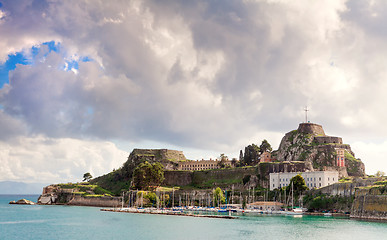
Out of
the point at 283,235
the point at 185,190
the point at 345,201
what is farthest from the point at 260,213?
the point at 283,235

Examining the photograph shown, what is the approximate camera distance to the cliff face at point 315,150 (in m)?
129

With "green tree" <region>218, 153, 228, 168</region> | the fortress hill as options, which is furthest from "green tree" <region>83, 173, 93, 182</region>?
"green tree" <region>218, 153, 228, 168</region>

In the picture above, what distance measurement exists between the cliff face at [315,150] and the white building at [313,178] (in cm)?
673

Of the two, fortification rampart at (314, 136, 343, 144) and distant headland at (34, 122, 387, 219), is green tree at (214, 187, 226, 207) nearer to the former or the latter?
distant headland at (34, 122, 387, 219)

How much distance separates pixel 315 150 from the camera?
133375mm

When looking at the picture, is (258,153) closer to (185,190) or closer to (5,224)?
(185,190)

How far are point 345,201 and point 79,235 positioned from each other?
6574 cm

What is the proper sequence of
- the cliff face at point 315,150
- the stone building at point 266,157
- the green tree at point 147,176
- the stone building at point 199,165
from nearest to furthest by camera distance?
the cliff face at point 315,150 < the green tree at point 147,176 < the stone building at point 266,157 < the stone building at point 199,165

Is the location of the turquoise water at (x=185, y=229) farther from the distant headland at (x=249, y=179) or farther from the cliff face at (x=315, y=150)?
the cliff face at (x=315, y=150)

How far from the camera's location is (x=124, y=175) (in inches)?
6206

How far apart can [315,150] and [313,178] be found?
1841cm

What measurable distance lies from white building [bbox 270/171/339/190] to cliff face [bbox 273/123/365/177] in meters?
6.73

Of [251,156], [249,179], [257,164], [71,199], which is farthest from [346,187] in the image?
[71,199]

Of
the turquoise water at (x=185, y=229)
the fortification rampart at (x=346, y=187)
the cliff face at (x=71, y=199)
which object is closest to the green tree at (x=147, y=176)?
the cliff face at (x=71, y=199)
